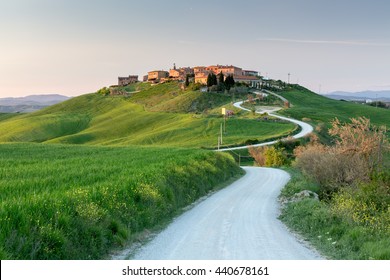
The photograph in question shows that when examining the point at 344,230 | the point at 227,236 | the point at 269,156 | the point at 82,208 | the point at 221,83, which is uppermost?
the point at 221,83

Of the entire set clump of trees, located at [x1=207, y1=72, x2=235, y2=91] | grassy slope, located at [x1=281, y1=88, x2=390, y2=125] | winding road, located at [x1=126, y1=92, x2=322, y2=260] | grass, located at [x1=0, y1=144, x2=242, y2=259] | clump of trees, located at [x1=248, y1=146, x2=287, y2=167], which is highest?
clump of trees, located at [x1=207, y1=72, x2=235, y2=91]

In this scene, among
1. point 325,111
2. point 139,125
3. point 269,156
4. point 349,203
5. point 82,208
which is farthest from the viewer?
point 325,111

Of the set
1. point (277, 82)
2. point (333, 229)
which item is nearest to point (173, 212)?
→ point (333, 229)

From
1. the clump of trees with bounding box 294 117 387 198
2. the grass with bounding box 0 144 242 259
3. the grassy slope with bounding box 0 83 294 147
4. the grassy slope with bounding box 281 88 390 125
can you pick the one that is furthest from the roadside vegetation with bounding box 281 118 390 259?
the grassy slope with bounding box 281 88 390 125

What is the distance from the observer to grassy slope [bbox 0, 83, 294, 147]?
265ft

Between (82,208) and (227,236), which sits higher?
(82,208)

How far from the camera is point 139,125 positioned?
108000 millimetres

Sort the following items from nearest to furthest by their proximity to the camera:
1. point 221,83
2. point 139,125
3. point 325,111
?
point 139,125 < point 325,111 < point 221,83

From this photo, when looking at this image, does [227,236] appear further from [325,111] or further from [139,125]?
[325,111]

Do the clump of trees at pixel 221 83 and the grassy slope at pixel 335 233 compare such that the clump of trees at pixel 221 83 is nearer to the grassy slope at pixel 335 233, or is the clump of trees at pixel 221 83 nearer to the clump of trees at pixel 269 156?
the clump of trees at pixel 269 156

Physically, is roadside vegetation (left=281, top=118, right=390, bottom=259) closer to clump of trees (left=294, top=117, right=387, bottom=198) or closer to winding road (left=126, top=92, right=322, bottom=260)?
clump of trees (left=294, top=117, right=387, bottom=198)

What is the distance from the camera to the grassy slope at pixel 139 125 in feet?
265

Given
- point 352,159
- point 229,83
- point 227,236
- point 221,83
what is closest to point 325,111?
point 229,83

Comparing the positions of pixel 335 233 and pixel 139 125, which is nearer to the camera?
pixel 335 233
